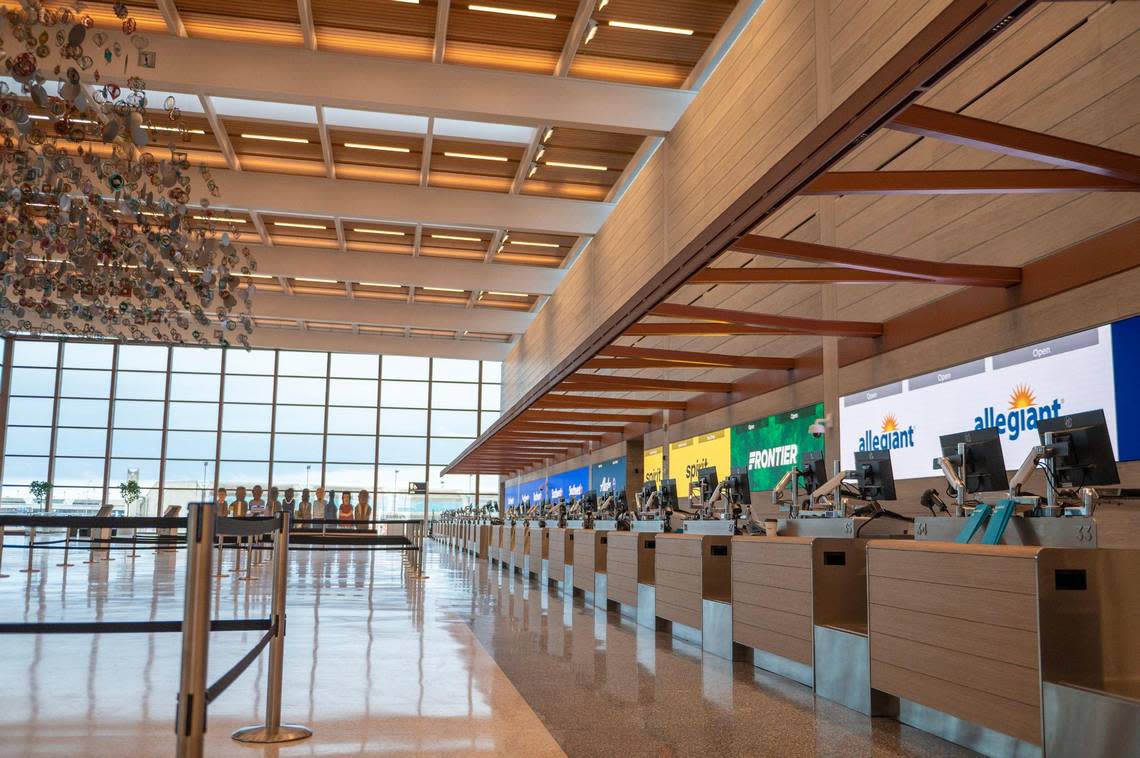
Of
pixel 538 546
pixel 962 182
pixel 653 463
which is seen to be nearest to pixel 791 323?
pixel 962 182

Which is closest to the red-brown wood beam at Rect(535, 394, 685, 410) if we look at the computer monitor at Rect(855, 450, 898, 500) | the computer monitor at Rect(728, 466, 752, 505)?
the computer monitor at Rect(728, 466, 752, 505)

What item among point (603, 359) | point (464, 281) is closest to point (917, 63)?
point (603, 359)

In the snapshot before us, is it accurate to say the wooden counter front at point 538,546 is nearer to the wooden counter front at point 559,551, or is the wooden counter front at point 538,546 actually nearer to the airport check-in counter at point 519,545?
the wooden counter front at point 559,551

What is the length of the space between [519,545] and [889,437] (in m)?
8.44

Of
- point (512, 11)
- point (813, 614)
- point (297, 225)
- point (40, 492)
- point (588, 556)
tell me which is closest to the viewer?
point (813, 614)

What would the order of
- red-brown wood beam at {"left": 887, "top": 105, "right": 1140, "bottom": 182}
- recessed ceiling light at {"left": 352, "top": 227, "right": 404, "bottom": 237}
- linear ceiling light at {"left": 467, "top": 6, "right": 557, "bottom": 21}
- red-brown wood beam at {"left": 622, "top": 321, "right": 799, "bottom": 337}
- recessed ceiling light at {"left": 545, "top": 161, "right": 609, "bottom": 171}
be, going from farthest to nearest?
recessed ceiling light at {"left": 352, "top": 227, "right": 404, "bottom": 237} < recessed ceiling light at {"left": 545, "top": 161, "right": 609, "bottom": 171} < linear ceiling light at {"left": 467, "top": 6, "right": 557, "bottom": 21} < red-brown wood beam at {"left": 622, "top": 321, "right": 799, "bottom": 337} < red-brown wood beam at {"left": 887, "top": 105, "right": 1140, "bottom": 182}

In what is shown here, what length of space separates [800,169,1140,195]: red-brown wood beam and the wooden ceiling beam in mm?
6398

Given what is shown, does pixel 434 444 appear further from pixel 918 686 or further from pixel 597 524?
pixel 918 686

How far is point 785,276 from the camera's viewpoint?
6.12 metres

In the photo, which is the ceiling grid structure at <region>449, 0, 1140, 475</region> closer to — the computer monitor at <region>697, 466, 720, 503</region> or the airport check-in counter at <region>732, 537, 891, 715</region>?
the computer monitor at <region>697, 466, 720, 503</region>

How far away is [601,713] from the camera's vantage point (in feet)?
13.3

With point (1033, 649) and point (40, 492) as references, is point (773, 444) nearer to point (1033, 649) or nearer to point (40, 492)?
point (1033, 649)

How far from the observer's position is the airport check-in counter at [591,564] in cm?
919

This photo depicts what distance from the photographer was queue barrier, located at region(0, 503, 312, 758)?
2230mm
